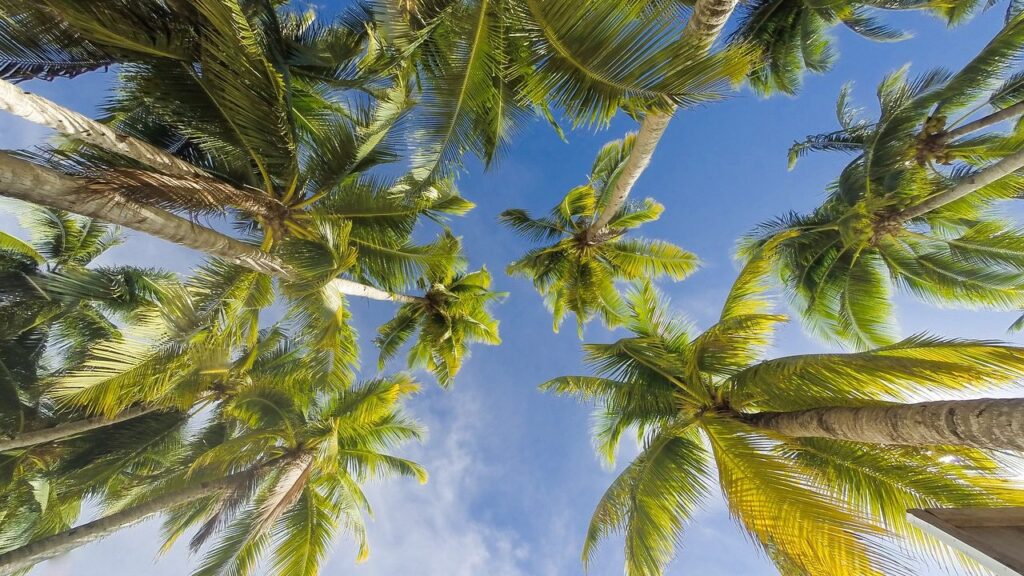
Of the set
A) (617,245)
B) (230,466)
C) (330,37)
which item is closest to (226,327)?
(230,466)

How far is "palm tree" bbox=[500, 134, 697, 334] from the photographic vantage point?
10914 mm

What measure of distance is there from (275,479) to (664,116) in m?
9.62

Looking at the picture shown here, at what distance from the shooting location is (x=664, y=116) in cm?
494

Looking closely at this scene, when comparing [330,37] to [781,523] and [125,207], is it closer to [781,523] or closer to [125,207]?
[125,207]

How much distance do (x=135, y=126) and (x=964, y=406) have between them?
9.94 meters

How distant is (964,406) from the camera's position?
3.21 meters

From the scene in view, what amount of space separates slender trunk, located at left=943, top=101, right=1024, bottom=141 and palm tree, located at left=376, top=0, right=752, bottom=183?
6576mm

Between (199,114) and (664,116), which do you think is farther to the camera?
(199,114)

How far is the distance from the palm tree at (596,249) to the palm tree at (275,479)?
5049mm

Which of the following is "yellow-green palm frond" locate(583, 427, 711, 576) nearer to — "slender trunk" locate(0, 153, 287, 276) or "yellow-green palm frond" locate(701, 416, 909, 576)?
"yellow-green palm frond" locate(701, 416, 909, 576)

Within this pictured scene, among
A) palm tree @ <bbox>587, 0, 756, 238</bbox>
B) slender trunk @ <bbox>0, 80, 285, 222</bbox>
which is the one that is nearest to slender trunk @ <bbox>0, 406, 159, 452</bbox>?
slender trunk @ <bbox>0, 80, 285, 222</bbox>

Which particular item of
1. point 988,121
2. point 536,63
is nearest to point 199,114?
point 536,63

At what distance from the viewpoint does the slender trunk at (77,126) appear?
366 cm

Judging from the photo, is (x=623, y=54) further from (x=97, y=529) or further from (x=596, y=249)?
(x=97, y=529)
